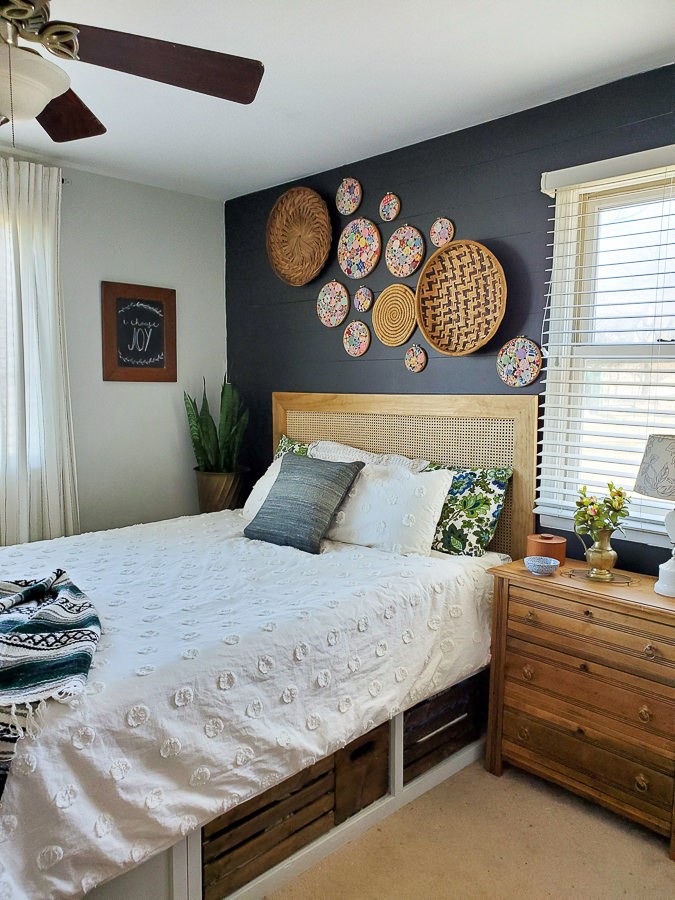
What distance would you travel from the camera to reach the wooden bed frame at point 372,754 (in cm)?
178

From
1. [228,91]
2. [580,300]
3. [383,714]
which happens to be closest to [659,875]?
[383,714]

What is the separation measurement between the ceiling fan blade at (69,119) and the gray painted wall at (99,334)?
1570mm

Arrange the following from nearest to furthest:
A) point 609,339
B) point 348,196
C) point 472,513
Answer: point 609,339 < point 472,513 < point 348,196

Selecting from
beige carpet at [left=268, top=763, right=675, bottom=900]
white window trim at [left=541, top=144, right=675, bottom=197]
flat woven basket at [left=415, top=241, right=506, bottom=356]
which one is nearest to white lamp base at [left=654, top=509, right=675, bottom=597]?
beige carpet at [left=268, top=763, right=675, bottom=900]

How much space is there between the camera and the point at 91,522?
3.76 m

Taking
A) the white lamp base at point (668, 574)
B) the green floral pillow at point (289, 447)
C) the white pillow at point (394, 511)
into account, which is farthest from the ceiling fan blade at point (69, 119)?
the white lamp base at point (668, 574)

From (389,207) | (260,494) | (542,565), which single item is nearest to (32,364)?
(260,494)

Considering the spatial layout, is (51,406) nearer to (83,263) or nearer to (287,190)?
(83,263)

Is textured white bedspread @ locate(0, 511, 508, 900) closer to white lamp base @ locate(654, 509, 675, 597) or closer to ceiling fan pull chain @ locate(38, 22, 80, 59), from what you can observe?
white lamp base @ locate(654, 509, 675, 597)

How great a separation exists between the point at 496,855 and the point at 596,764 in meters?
0.45

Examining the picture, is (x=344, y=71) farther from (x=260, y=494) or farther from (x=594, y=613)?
(x=594, y=613)

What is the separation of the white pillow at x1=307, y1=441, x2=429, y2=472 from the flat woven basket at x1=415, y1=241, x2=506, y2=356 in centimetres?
53

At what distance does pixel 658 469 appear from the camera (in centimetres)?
217

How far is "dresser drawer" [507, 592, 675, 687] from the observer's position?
2098mm
